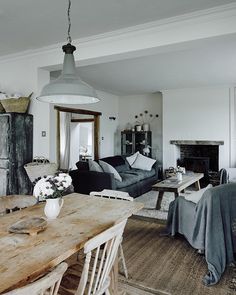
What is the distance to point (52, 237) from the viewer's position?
167 cm

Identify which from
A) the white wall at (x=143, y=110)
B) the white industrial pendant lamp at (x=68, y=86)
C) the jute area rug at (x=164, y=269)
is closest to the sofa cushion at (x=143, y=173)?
the white wall at (x=143, y=110)

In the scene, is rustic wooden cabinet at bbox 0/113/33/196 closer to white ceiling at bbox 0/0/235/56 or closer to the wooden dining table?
white ceiling at bbox 0/0/235/56

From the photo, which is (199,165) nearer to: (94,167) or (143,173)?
(143,173)

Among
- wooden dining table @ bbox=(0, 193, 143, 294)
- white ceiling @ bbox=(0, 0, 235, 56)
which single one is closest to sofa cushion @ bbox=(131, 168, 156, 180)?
white ceiling @ bbox=(0, 0, 235, 56)

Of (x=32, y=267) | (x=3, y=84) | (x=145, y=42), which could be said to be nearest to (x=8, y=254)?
(x=32, y=267)

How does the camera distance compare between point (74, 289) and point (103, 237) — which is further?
point (74, 289)

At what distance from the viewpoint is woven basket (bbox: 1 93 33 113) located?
4.11 meters

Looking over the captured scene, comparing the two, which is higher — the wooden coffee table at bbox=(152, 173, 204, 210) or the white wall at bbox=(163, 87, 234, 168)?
the white wall at bbox=(163, 87, 234, 168)

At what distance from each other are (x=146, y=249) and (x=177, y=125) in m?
4.89

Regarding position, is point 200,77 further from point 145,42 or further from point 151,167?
point 145,42

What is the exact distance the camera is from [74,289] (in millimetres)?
1624

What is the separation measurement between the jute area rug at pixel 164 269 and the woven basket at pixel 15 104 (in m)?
2.55

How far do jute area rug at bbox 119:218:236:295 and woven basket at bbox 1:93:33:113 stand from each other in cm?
255

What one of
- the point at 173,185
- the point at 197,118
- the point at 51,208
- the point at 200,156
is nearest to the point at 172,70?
the point at 197,118
